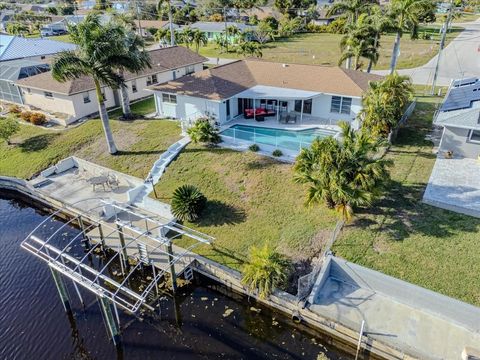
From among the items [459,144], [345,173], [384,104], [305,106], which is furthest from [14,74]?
[459,144]

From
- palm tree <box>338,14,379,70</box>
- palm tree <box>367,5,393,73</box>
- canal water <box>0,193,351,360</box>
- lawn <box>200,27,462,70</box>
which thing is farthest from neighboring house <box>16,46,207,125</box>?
lawn <box>200,27,462,70</box>

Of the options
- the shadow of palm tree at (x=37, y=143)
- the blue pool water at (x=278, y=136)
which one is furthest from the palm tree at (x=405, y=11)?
the shadow of palm tree at (x=37, y=143)

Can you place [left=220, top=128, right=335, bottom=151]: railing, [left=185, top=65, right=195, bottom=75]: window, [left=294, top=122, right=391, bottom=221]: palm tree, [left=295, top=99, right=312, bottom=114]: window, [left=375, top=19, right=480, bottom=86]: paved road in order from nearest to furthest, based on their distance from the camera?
[left=294, top=122, right=391, bottom=221]: palm tree < [left=220, top=128, right=335, bottom=151]: railing < [left=295, top=99, right=312, bottom=114]: window < [left=375, top=19, right=480, bottom=86]: paved road < [left=185, top=65, right=195, bottom=75]: window

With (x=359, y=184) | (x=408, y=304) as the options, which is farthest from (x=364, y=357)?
(x=359, y=184)

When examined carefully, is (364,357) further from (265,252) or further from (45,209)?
(45,209)

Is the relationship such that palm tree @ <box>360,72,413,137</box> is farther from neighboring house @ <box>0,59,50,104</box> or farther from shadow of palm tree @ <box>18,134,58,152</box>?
neighboring house @ <box>0,59,50,104</box>

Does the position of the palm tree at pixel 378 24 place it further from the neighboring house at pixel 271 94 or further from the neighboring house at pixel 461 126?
the neighboring house at pixel 461 126

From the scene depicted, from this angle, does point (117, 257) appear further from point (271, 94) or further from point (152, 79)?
point (152, 79)

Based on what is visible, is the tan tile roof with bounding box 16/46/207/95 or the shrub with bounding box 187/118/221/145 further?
the tan tile roof with bounding box 16/46/207/95
